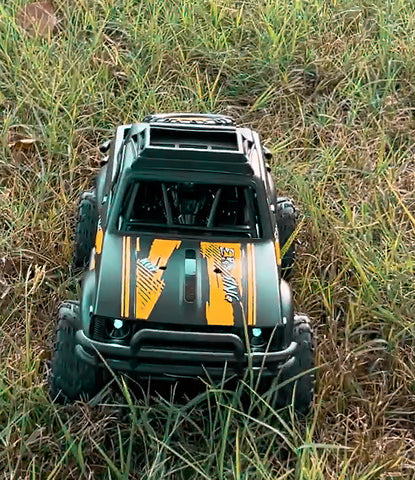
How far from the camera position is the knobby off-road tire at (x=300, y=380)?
11.3 feet

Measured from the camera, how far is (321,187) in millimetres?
4836

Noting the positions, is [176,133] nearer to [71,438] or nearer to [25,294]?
[25,294]

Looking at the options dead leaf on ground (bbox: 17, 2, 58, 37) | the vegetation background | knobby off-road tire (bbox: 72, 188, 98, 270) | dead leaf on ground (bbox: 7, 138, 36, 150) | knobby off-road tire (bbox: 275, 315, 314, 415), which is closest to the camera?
the vegetation background

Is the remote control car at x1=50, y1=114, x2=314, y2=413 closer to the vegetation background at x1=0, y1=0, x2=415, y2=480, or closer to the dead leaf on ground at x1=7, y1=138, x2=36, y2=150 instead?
the vegetation background at x1=0, y1=0, x2=415, y2=480

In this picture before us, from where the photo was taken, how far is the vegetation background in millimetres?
3279

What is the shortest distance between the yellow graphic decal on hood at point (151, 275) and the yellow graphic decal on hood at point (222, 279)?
0.57ft

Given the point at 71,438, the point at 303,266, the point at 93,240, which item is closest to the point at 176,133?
the point at 93,240

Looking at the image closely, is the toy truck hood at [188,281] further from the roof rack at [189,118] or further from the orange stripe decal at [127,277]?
the roof rack at [189,118]

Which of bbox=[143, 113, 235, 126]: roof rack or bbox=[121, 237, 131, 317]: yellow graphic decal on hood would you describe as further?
bbox=[143, 113, 235, 126]: roof rack

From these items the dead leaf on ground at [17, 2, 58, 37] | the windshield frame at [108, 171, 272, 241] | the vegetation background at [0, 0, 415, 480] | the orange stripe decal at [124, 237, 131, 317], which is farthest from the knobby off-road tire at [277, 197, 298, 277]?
the dead leaf on ground at [17, 2, 58, 37]

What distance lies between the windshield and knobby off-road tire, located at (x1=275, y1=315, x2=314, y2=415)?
55 cm

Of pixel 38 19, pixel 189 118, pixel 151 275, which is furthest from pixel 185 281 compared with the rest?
pixel 38 19

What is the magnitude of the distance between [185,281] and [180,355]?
35cm

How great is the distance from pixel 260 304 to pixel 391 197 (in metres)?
1.83
